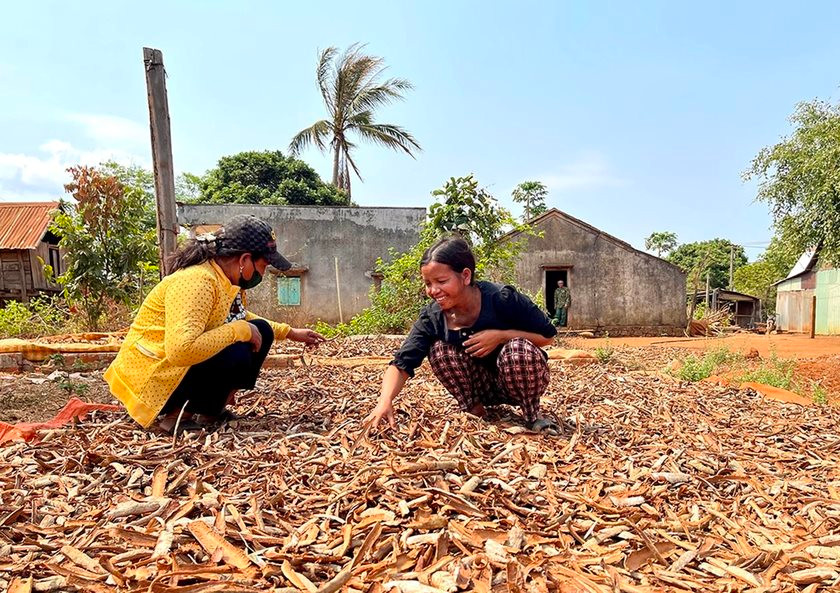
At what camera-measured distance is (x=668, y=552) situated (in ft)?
Result: 5.12

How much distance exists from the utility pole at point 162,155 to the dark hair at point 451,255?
3.47m

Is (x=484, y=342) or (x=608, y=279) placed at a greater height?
(x=608, y=279)

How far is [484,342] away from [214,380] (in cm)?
124

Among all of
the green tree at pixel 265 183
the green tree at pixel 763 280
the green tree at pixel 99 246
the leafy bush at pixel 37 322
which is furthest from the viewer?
the green tree at pixel 763 280

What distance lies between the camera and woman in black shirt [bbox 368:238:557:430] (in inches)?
104

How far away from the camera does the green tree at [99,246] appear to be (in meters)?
7.82

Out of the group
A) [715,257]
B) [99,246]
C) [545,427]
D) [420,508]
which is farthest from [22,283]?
[715,257]

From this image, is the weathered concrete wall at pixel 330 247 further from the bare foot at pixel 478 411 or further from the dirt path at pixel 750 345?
the bare foot at pixel 478 411

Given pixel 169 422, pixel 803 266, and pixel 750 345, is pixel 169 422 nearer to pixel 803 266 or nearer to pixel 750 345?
pixel 750 345

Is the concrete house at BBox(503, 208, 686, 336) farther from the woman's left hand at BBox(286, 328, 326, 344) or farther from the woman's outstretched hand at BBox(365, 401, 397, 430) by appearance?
the woman's outstretched hand at BBox(365, 401, 397, 430)

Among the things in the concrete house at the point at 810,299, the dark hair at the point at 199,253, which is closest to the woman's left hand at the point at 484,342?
the dark hair at the point at 199,253

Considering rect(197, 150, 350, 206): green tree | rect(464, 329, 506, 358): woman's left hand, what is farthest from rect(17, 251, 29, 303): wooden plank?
rect(464, 329, 506, 358): woman's left hand

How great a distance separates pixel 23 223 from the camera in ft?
66.0

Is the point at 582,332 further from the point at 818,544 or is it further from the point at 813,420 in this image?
the point at 818,544
